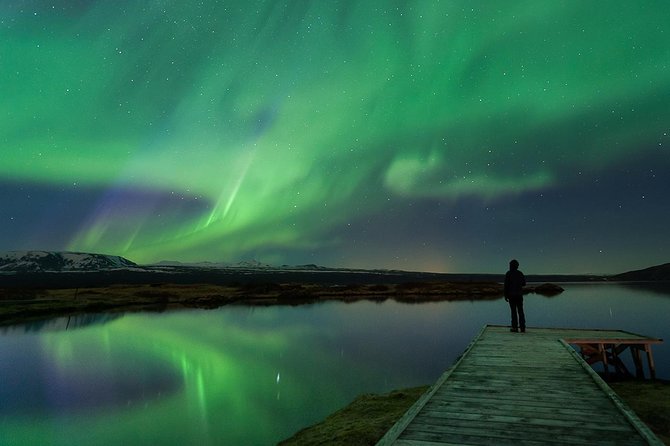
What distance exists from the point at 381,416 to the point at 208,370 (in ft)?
56.6

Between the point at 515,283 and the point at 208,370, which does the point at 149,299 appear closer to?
the point at 208,370

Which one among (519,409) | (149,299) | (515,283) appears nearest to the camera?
(519,409)

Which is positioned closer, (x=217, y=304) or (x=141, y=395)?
(x=141, y=395)

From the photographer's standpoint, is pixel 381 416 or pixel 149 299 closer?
pixel 381 416

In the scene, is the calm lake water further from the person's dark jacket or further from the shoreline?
the person's dark jacket

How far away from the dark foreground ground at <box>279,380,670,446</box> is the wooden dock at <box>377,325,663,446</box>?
2.81 metres

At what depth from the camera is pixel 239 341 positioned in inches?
1586

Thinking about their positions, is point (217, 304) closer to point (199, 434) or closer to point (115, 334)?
point (115, 334)

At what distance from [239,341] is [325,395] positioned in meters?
20.0

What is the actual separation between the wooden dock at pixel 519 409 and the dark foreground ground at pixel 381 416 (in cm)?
281

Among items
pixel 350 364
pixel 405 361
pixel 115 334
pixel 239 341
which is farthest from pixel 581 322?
pixel 115 334

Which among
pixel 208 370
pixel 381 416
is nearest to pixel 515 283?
pixel 381 416

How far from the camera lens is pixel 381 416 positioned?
15578 millimetres

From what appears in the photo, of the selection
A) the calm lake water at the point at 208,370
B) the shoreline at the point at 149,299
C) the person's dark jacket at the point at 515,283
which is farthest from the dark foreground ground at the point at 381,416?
the shoreline at the point at 149,299
